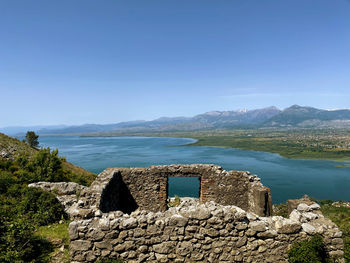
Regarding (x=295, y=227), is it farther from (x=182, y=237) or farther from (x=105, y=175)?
(x=105, y=175)

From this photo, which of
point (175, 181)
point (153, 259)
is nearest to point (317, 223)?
point (153, 259)

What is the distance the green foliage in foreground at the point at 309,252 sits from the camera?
16.2 ft

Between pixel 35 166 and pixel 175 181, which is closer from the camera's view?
pixel 35 166

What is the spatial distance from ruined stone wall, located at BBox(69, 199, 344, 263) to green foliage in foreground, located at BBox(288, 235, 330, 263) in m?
0.13

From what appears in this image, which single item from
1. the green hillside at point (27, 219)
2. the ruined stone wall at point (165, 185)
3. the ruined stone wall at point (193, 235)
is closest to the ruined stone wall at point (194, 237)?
the ruined stone wall at point (193, 235)

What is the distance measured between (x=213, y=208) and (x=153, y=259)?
2.01 metres

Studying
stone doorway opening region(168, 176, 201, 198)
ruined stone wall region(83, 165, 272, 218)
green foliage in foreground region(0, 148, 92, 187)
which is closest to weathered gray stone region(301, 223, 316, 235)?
ruined stone wall region(83, 165, 272, 218)

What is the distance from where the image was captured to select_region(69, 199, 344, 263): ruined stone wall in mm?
5078

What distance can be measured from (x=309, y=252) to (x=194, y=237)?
280 centimetres

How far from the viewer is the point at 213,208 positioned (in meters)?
5.41

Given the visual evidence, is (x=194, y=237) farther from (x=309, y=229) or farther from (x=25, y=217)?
(x=25, y=217)

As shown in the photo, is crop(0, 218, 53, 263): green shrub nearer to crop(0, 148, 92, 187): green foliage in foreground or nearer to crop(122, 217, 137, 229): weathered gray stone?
crop(122, 217, 137, 229): weathered gray stone

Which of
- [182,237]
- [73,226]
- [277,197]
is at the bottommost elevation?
[277,197]

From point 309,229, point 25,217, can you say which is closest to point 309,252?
point 309,229
